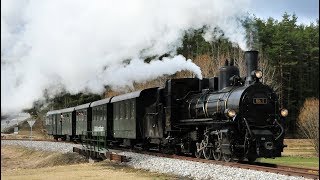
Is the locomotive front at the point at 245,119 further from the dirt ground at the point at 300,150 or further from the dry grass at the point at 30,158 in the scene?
the dirt ground at the point at 300,150

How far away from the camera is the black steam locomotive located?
53.5 ft

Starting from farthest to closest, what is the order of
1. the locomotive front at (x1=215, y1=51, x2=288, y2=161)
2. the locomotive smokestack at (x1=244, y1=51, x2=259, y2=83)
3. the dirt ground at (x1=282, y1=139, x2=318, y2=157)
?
the dirt ground at (x1=282, y1=139, x2=318, y2=157), the locomotive smokestack at (x1=244, y1=51, x2=259, y2=83), the locomotive front at (x1=215, y1=51, x2=288, y2=161)

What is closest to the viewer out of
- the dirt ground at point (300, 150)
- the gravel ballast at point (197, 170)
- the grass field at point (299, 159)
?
the gravel ballast at point (197, 170)

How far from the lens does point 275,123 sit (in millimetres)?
16734

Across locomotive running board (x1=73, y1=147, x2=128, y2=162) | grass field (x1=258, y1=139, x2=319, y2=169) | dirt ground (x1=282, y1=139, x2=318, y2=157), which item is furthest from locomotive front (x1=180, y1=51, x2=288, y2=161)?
dirt ground (x1=282, y1=139, x2=318, y2=157)

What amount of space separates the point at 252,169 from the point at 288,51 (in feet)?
173

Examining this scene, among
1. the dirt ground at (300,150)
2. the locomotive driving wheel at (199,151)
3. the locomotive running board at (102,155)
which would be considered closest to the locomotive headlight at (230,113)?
the locomotive driving wheel at (199,151)

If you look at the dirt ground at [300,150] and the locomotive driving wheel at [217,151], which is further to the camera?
the dirt ground at [300,150]

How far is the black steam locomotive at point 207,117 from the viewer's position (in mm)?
16312

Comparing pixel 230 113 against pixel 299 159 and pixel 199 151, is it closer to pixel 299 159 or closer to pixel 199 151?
pixel 199 151

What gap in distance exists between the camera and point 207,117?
17.9 m

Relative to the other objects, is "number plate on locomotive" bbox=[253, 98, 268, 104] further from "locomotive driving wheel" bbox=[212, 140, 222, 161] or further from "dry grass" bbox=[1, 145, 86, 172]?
"dry grass" bbox=[1, 145, 86, 172]

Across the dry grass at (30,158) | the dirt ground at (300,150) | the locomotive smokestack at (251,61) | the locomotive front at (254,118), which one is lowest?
the dirt ground at (300,150)

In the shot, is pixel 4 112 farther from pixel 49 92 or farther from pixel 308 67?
pixel 308 67
